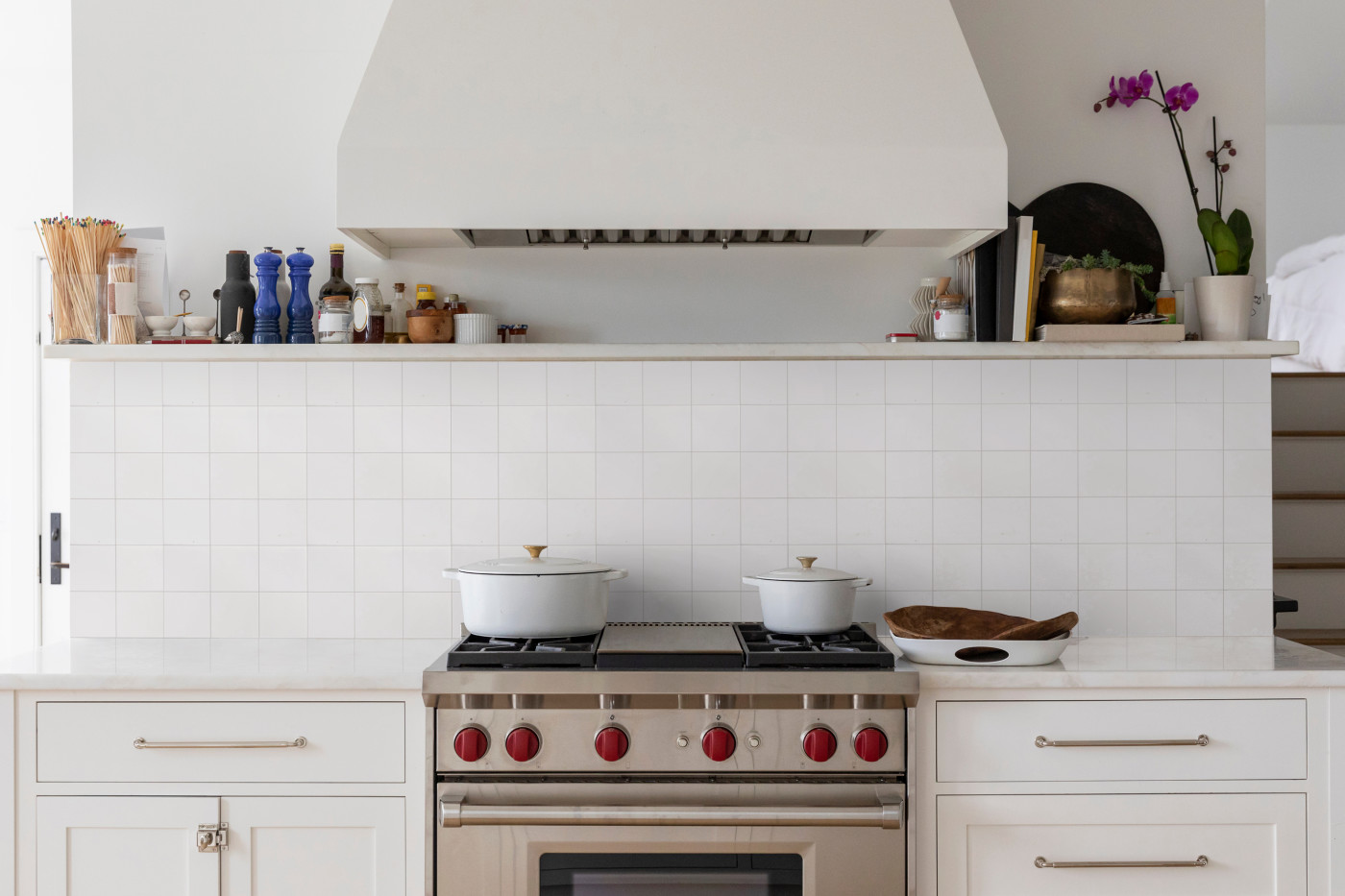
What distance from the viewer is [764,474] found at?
7.76 ft

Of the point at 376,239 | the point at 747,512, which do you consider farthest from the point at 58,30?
the point at 747,512

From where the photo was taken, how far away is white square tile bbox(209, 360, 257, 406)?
2359mm

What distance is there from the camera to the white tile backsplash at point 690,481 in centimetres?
235

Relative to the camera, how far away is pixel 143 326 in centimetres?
227

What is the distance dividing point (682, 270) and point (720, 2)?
0.62 m

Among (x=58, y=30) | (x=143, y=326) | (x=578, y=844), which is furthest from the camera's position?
(x=58, y=30)

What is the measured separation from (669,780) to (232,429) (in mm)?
1370

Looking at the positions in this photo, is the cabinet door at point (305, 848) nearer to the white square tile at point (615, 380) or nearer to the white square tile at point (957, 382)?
the white square tile at point (615, 380)

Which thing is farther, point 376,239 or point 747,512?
point 747,512

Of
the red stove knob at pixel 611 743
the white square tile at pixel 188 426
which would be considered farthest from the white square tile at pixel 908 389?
the white square tile at pixel 188 426

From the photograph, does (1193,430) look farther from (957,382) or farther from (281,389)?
(281,389)

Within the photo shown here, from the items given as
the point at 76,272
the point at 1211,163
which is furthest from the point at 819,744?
the point at 76,272

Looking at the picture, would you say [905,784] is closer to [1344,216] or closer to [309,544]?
[309,544]

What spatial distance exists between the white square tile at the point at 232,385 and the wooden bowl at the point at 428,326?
397 millimetres
